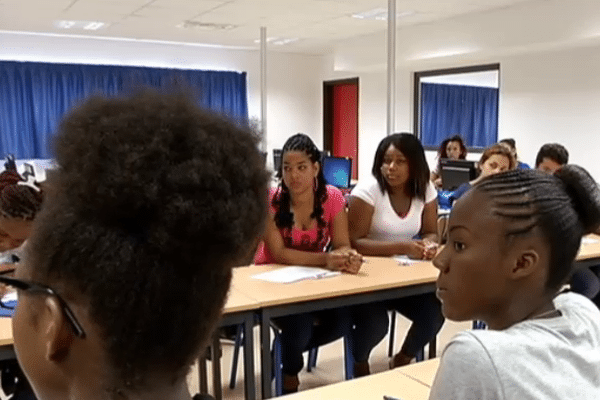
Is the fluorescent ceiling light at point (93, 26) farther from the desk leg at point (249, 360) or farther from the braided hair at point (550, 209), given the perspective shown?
the braided hair at point (550, 209)

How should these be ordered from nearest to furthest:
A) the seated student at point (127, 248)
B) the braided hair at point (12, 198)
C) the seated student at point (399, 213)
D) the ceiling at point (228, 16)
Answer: the seated student at point (127, 248), the braided hair at point (12, 198), the seated student at point (399, 213), the ceiling at point (228, 16)

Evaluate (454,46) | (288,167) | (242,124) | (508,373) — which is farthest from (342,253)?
(454,46)

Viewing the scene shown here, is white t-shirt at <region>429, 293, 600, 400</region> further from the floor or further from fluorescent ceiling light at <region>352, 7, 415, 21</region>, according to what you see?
fluorescent ceiling light at <region>352, 7, 415, 21</region>

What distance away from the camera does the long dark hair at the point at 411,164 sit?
10.2 ft

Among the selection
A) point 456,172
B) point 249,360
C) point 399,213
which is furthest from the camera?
point 456,172

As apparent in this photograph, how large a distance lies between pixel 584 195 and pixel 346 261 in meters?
1.56

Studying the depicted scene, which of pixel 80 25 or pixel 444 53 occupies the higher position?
pixel 80 25

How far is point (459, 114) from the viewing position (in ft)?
25.2

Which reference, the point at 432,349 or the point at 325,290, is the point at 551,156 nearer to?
the point at 432,349

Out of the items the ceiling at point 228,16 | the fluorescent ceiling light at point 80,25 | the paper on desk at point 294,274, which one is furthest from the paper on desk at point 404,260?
the fluorescent ceiling light at point 80,25

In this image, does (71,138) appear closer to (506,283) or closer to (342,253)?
(506,283)

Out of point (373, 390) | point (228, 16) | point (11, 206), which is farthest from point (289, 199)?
point (228, 16)

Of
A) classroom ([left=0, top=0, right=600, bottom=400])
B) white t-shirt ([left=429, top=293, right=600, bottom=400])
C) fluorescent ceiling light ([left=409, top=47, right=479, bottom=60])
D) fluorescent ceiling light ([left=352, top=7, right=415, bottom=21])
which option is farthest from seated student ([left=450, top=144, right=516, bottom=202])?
white t-shirt ([left=429, top=293, right=600, bottom=400])

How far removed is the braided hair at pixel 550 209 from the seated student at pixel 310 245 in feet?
5.05
